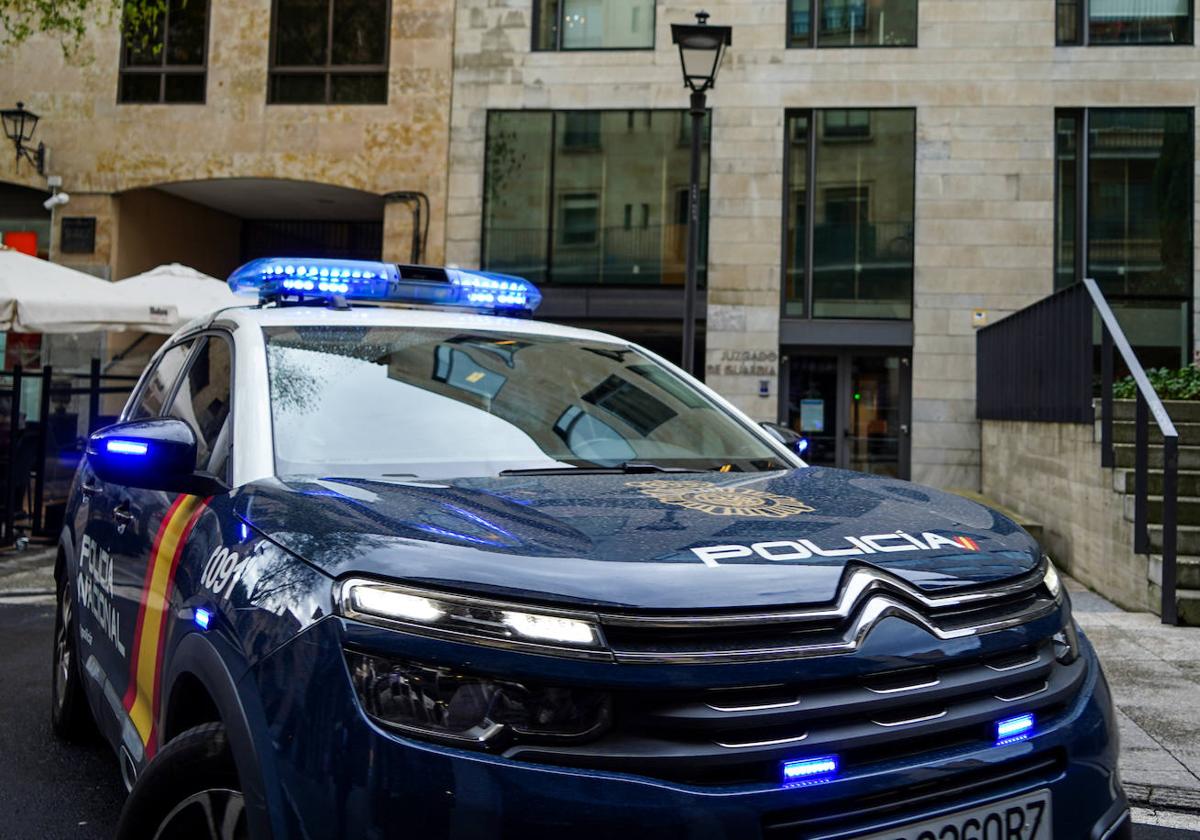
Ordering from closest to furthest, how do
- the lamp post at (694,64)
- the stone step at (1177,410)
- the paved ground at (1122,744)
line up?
the paved ground at (1122,744), the stone step at (1177,410), the lamp post at (694,64)

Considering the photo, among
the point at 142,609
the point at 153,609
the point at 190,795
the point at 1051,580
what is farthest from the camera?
the point at 142,609

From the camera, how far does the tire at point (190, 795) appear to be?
2.02 metres

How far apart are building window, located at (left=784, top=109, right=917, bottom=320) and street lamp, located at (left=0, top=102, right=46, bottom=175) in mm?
12878

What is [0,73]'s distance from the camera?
18.8 metres

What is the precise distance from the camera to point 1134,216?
16609mm

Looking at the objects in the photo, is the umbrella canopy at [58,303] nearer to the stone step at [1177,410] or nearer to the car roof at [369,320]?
the car roof at [369,320]

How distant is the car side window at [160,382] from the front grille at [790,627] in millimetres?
2378

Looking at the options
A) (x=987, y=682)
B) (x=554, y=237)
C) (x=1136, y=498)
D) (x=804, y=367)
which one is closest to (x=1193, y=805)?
(x=987, y=682)

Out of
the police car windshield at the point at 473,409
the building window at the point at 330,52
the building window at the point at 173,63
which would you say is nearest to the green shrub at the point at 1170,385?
the police car windshield at the point at 473,409

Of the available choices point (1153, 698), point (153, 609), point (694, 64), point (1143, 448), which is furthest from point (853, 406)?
point (153, 609)

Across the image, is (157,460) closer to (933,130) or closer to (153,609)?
(153,609)

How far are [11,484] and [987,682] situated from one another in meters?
10.4

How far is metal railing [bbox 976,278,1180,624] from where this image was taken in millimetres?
7332

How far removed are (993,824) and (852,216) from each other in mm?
16141
